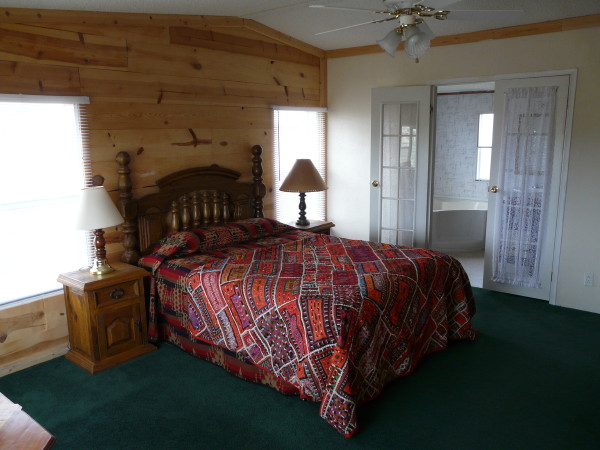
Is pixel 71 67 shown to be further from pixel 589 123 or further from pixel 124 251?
pixel 589 123

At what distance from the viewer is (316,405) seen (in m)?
2.83

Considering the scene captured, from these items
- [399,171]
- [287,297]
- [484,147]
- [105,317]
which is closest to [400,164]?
[399,171]

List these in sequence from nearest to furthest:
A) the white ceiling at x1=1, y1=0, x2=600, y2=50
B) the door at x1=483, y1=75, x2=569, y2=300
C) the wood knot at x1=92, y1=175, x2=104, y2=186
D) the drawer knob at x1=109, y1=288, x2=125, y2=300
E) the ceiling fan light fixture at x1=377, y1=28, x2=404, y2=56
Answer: the ceiling fan light fixture at x1=377, y1=28, x2=404, y2=56, the drawer knob at x1=109, y1=288, x2=125, y2=300, the white ceiling at x1=1, y1=0, x2=600, y2=50, the wood knot at x1=92, y1=175, x2=104, y2=186, the door at x1=483, y1=75, x2=569, y2=300

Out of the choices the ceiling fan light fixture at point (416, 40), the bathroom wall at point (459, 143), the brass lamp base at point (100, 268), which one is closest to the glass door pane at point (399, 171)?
the ceiling fan light fixture at point (416, 40)

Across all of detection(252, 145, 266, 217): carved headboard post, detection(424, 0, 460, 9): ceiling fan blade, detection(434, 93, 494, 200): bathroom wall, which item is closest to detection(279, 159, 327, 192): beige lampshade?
detection(252, 145, 266, 217): carved headboard post

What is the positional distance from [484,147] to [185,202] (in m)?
5.03

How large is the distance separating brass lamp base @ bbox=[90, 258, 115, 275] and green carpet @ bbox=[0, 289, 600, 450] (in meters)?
0.63

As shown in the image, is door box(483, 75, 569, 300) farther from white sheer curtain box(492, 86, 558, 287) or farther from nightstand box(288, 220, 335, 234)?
nightstand box(288, 220, 335, 234)

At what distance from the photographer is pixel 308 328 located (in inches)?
105

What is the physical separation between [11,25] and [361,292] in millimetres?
2652

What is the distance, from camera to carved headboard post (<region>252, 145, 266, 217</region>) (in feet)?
15.6

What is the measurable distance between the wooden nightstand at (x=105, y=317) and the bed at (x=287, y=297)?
176mm

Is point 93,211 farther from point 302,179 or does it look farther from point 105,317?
point 302,179

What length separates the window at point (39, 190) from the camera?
3203 millimetres
